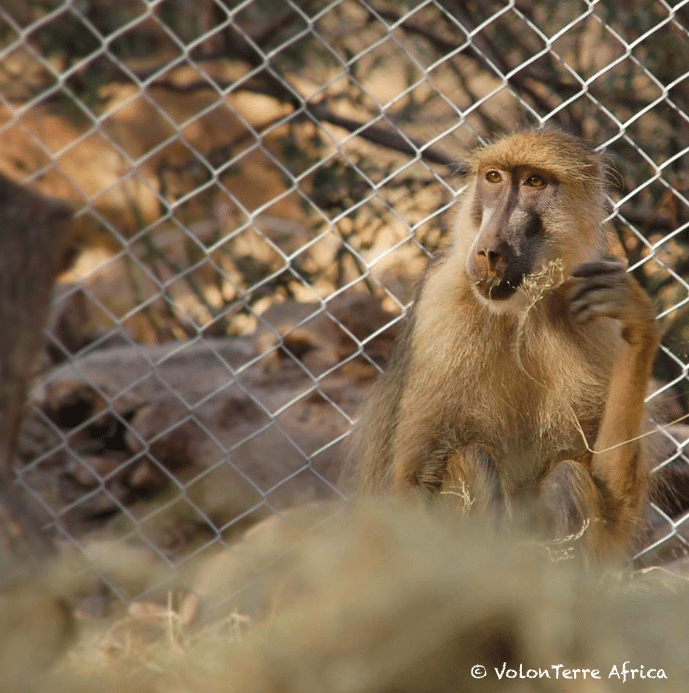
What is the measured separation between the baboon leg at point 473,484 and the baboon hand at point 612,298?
1.84 feet

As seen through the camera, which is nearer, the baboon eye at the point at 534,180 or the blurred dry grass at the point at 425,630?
the blurred dry grass at the point at 425,630

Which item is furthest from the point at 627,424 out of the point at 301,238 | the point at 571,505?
the point at 301,238

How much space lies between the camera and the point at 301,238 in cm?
666

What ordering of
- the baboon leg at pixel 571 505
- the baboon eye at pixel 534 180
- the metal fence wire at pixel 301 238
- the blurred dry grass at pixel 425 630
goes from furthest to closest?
the metal fence wire at pixel 301 238 → the baboon eye at pixel 534 180 → the baboon leg at pixel 571 505 → the blurred dry grass at pixel 425 630

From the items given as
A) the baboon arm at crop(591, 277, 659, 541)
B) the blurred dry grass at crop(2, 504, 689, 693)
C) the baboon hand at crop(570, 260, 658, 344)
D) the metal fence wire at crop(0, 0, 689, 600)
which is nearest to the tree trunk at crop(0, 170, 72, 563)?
the metal fence wire at crop(0, 0, 689, 600)

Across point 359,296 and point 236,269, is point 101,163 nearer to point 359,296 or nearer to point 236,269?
point 236,269

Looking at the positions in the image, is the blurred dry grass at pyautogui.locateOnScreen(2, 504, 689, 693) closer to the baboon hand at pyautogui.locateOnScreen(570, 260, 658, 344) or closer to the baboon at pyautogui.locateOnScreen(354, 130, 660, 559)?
the baboon hand at pyautogui.locateOnScreen(570, 260, 658, 344)

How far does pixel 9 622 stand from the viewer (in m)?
2.03

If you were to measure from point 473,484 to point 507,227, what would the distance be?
2.53 ft

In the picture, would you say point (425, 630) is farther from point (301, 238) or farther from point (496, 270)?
point (301, 238)

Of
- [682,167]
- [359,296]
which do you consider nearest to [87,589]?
[359,296]

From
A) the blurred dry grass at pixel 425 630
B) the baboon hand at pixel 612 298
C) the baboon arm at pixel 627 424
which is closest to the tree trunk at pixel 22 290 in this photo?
the blurred dry grass at pixel 425 630

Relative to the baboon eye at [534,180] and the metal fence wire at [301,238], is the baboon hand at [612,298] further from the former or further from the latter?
the metal fence wire at [301,238]

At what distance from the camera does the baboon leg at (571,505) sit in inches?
131
